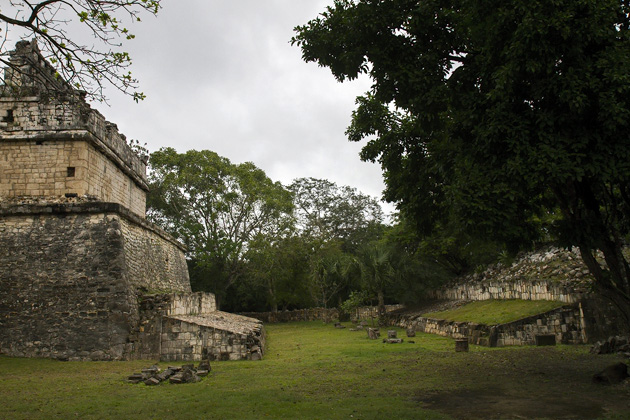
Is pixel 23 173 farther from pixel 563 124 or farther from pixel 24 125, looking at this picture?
pixel 563 124

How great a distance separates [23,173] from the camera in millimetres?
13547

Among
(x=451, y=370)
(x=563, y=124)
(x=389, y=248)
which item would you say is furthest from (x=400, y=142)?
(x=389, y=248)

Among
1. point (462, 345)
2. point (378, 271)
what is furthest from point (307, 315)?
point (462, 345)

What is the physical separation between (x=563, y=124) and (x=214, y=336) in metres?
9.30

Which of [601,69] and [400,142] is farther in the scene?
[400,142]

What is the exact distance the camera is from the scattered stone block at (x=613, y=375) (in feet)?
24.4

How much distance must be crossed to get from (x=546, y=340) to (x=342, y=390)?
7482 mm

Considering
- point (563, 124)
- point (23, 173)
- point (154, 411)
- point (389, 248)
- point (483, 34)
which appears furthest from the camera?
point (389, 248)

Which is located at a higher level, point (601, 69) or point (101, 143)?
point (101, 143)

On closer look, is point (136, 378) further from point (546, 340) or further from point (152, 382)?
point (546, 340)

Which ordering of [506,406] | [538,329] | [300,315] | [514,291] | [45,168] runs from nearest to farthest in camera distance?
[506,406] → [538,329] → [45,168] → [514,291] → [300,315]

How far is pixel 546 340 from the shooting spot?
1246 centimetres

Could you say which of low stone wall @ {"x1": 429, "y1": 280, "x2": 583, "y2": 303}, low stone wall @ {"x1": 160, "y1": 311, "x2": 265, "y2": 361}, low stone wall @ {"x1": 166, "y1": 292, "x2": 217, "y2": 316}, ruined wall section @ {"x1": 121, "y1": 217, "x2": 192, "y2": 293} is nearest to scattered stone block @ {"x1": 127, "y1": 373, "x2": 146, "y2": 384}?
low stone wall @ {"x1": 160, "y1": 311, "x2": 265, "y2": 361}

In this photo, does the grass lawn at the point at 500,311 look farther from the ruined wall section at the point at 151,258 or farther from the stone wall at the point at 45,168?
the stone wall at the point at 45,168
